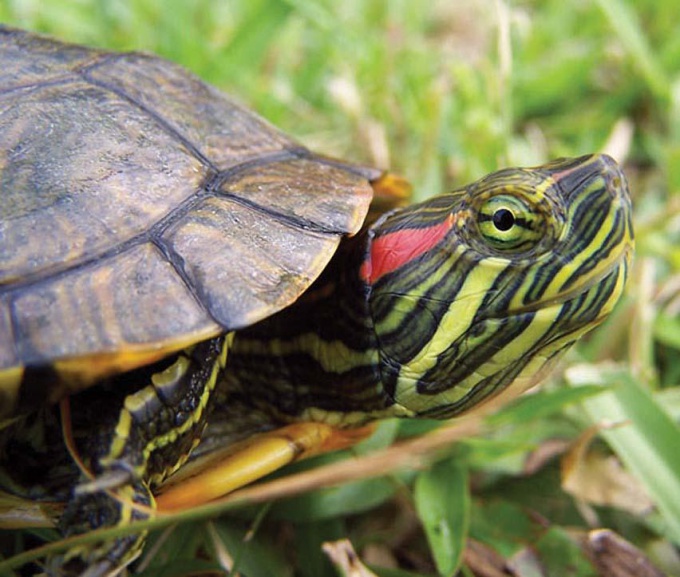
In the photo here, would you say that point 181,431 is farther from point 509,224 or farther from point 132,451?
point 509,224

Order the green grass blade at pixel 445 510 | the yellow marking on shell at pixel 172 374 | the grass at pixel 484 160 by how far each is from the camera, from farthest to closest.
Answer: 1. the grass at pixel 484 160
2. the green grass blade at pixel 445 510
3. the yellow marking on shell at pixel 172 374

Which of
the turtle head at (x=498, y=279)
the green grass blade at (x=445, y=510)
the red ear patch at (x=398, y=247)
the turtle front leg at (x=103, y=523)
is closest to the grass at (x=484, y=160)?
the green grass blade at (x=445, y=510)

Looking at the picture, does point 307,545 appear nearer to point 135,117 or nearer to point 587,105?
point 135,117

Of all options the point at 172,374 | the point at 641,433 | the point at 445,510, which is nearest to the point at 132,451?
the point at 172,374

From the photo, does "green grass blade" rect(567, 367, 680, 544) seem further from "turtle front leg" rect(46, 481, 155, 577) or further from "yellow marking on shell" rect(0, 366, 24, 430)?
"yellow marking on shell" rect(0, 366, 24, 430)

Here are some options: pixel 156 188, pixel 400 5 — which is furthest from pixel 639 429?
pixel 400 5

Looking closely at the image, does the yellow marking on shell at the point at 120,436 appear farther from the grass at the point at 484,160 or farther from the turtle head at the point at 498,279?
the turtle head at the point at 498,279
